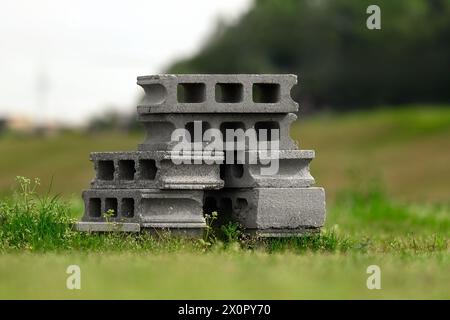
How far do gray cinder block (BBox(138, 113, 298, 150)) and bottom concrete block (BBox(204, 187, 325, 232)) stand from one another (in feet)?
1.93

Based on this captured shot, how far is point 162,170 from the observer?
49.3 ft

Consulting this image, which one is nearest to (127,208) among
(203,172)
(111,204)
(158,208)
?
(111,204)

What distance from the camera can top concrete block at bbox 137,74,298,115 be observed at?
49.9 feet

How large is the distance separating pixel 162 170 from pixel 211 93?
3.58 feet

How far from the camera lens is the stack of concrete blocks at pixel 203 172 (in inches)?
595

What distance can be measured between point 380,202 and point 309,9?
278 feet

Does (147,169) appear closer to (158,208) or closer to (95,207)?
(158,208)

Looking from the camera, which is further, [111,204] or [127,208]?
[111,204]

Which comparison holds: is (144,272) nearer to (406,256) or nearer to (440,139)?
(406,256)

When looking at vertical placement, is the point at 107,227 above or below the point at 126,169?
below

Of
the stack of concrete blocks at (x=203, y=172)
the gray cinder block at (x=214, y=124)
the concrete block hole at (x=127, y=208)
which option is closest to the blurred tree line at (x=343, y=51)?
the gray cinder block at (x=214, y=124)

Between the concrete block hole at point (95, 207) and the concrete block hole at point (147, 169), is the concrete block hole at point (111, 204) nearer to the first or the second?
the concrete block hole at point (95, 207)

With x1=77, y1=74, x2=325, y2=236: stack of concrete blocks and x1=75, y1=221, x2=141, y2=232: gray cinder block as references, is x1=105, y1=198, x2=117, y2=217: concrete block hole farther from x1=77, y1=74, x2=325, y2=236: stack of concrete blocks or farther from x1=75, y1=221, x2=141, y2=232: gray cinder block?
x1=75, y1=221, x2=141, y2=232: gray cinder block

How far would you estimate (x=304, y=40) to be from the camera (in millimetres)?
105188
